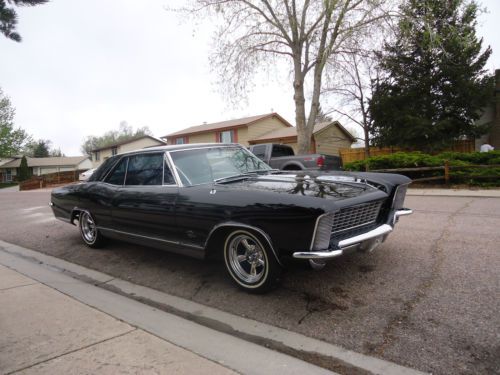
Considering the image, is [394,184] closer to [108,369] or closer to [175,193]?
[175,193]

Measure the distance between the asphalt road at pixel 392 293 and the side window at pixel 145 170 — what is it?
1130 millimetres

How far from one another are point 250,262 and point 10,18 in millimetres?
3961

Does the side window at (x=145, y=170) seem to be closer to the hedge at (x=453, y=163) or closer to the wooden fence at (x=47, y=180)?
the hedge at (x=453, y=163)

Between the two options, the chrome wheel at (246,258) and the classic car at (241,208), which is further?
the chrome wheel at (246,258)

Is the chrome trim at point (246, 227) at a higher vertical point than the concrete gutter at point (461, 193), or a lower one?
higher

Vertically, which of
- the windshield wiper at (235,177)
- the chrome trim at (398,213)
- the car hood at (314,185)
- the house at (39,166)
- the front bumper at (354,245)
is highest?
the house at (39,166)

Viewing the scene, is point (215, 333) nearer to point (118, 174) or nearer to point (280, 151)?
point (118, 174)

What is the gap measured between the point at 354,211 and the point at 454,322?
116 centimetres

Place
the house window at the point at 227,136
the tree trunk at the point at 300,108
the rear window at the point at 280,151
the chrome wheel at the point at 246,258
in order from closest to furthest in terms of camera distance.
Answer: the chrome wheel at the point at 246,258, the rear window at the point at 280,151, the tree trunk at the point at 300,108, the house window at the point at 227,136

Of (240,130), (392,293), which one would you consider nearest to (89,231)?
(392,293)

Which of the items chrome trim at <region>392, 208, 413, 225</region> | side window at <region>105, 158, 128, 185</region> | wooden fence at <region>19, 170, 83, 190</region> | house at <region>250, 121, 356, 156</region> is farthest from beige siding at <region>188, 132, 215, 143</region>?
chrome trim at <region>392, 208, 413, 225</region>

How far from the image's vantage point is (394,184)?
3.88 metres

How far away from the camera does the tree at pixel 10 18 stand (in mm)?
→ 4027

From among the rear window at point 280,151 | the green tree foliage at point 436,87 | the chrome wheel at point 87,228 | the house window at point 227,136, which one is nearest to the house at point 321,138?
the house window at point 227,136
